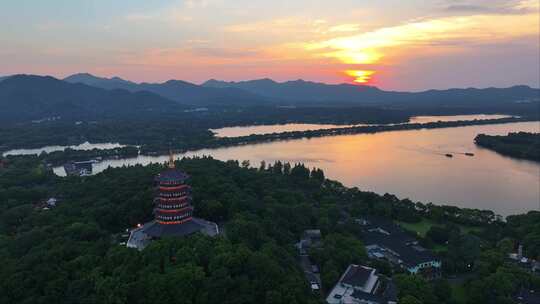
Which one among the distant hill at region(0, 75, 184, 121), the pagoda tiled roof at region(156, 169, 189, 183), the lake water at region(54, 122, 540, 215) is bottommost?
the lake water at region(54, 122, 540, 215)

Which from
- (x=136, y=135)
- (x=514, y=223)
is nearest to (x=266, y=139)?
(x=136, y=135)

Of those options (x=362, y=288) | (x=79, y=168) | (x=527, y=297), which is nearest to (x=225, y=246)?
(x=362, y=288)

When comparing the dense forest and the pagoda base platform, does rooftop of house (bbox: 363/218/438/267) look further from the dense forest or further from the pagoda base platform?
the pagoda base platform

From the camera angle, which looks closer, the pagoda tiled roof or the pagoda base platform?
the pagoda base platform

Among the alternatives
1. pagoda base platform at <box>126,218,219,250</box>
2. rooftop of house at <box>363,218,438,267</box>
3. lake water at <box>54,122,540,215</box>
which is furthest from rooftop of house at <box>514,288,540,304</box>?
lake water at <box>54,122,540,215</box>

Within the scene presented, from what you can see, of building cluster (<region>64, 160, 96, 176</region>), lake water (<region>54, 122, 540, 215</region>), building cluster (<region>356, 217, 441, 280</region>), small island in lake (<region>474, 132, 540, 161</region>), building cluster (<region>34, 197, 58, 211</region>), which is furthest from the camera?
small island in lake (<region>474, 132, 540, 161</region>)

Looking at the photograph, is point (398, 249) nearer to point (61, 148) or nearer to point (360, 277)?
point (360, 277)

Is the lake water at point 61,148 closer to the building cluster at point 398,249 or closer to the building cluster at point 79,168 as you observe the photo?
the building cluster at point 79,168
